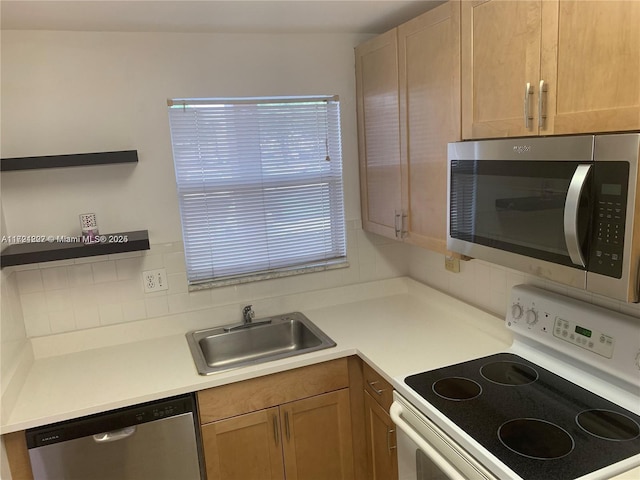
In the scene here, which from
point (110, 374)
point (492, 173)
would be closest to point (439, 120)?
point (492, 173)

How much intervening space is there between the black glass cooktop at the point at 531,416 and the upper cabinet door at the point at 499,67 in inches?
32.7

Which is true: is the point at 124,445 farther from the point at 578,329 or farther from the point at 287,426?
the point at 578,329

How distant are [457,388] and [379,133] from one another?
3.98ft

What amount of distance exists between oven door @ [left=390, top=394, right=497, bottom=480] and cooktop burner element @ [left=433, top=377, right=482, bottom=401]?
0.11 metres

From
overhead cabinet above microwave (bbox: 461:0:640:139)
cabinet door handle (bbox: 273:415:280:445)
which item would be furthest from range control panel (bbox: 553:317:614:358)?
cabinet door handle (bbox: 273:415:280:445)

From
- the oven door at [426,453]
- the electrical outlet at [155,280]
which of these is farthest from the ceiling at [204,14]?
the oven door at [426,453]

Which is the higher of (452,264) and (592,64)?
(592,64)

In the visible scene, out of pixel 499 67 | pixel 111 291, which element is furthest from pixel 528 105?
pixel 111 291

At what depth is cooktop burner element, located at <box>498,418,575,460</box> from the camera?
1.28 meters

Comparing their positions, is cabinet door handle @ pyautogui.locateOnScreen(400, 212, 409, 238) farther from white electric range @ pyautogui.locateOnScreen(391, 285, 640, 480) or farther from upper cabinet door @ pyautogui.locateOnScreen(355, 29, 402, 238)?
white electric range @ pyautogui.locateOnScreen(391, 285, 640, 480)

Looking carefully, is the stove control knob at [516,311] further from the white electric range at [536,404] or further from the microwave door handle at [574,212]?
the microwave door handle at [574,212]

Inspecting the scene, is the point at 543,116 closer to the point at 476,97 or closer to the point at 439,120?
the point at 476,97

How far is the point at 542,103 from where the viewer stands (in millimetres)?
1354

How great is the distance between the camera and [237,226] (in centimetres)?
243
